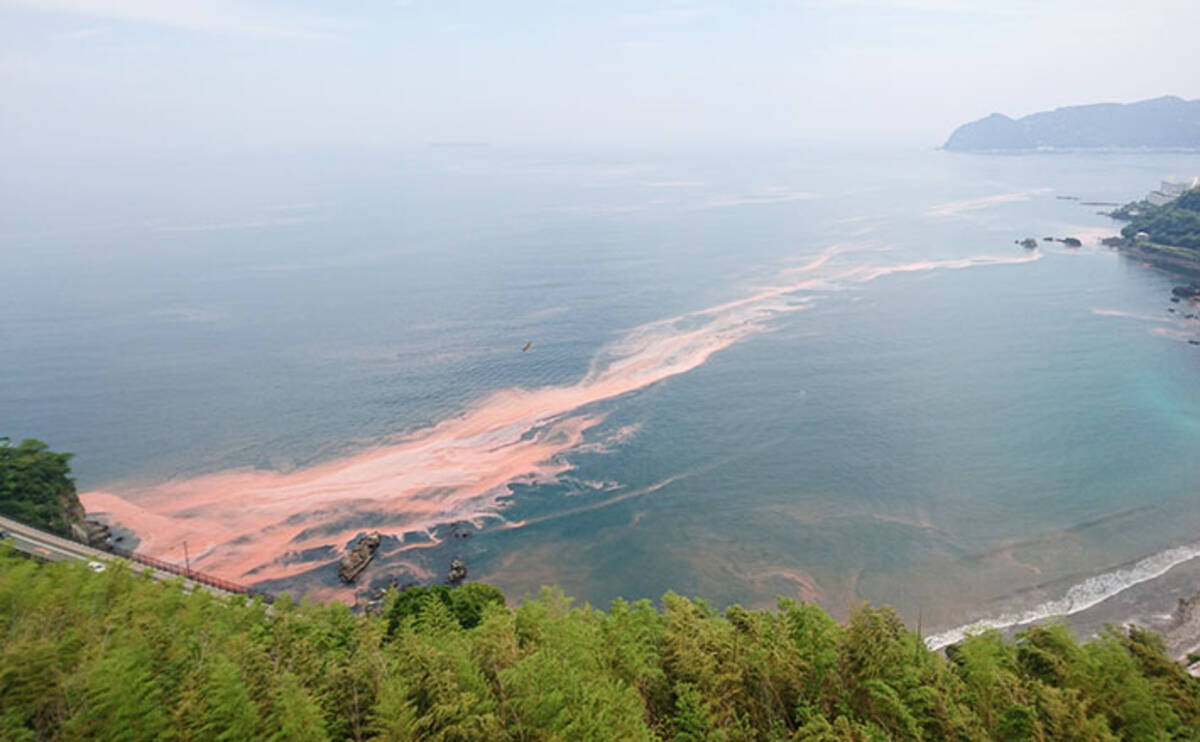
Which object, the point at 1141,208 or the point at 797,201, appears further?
the point at 797,201

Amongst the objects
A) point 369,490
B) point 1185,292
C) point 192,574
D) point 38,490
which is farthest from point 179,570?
point 1185,292

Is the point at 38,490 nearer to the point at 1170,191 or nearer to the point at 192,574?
the point at 192,574

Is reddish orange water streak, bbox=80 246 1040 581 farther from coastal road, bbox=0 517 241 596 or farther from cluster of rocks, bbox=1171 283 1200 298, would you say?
cluster of rocks, bbox=1171 283 1200 298

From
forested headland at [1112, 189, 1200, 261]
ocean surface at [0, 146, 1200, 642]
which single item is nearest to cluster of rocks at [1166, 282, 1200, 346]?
ocean surface at [0, 146, 1200, 642]

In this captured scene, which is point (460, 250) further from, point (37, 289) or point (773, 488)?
point (773, 488)

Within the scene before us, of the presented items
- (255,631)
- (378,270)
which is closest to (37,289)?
(378,270)

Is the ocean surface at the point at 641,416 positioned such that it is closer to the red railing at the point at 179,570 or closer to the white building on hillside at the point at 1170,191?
the red railing at the point at 179,570
